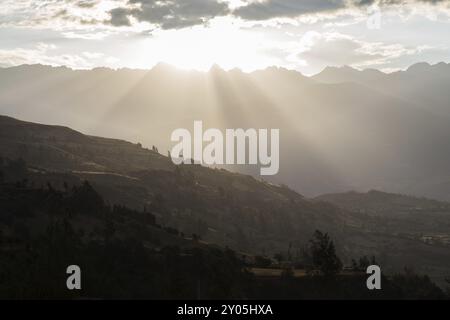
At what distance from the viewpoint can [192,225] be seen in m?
200

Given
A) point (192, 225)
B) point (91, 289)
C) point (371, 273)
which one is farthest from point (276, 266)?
point (192, 225)

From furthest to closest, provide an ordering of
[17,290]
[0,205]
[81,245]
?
[0,205] → [81,245] → [17,290]

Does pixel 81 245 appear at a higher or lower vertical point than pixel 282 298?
higher

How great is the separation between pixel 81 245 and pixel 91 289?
66.4 ft

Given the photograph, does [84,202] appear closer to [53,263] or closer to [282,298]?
[53,263]

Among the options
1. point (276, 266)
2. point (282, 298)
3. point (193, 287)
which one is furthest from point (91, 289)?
point (276, 266)

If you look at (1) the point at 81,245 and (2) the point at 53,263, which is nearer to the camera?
(2) the point at 53,263

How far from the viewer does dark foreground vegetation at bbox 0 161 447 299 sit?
8744 centimetres

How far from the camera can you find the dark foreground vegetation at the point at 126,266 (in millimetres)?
87438

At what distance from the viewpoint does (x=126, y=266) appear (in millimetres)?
98375
